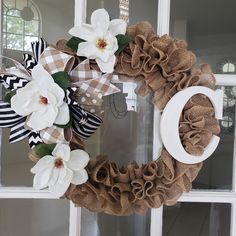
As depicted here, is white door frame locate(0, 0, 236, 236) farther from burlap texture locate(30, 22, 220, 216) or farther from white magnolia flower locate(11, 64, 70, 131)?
white magnolia flower locate(11, 64, 70, 131)

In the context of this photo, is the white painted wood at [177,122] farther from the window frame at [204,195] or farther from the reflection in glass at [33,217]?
the reflection in glass at [33,217]

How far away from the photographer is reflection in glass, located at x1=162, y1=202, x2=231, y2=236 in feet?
2.72

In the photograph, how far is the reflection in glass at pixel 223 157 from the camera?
82cm

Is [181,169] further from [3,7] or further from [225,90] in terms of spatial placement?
[3,7]

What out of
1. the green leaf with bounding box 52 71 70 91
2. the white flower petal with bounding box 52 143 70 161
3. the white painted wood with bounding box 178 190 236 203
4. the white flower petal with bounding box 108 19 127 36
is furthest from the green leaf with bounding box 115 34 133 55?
the white painted wood with bounding box 178 190 236 203

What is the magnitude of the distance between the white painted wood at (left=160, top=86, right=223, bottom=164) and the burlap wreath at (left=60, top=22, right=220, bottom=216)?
0.01m

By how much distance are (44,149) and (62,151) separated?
4 centimetres

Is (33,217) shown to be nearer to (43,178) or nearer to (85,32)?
(43,178)

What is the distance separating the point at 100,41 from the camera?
0.66m

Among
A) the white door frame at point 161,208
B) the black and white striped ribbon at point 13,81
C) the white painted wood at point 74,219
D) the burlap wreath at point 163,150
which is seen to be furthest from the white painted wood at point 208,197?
the black and white striped ribbon at point 13,81

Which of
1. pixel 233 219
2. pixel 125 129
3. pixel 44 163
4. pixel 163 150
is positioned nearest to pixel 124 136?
pixel 125 129

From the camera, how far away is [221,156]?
828 mm

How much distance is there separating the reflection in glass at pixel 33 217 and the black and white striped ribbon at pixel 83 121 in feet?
0.80

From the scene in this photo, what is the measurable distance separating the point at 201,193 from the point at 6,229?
1.72 ft
